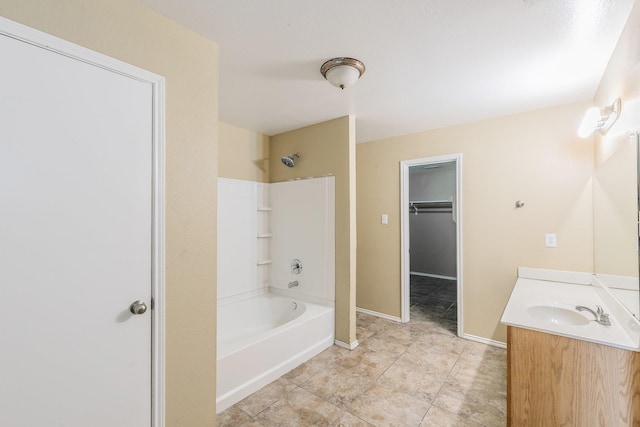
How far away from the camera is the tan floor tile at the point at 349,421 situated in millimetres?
A: 1802

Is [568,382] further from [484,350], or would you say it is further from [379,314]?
[379,314]

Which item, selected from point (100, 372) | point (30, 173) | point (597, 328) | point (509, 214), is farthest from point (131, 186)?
point (509, 214)

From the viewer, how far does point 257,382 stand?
218 cm

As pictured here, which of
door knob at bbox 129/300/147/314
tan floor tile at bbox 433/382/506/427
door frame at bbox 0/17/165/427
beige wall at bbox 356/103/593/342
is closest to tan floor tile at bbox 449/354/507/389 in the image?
tan floor tile at bbox 433/382/506/427

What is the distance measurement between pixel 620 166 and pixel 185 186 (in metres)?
2.40

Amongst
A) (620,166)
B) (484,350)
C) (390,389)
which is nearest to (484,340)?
(484,350)

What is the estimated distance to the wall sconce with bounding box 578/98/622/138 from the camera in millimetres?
1672

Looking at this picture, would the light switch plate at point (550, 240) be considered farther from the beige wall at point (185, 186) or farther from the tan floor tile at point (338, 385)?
the beige wall at point (185, 186)

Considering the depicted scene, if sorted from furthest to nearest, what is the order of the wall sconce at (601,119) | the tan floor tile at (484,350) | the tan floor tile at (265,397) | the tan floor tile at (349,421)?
the tan floor tile at (484,350)
the tan floor tile at (265,397)
the tan floor tile at (349,421)
the wall sconce at (601,119)

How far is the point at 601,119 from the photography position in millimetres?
1938

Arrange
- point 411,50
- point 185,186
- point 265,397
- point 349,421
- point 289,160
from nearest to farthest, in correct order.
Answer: point 185,186, point 411,50, point 349,421, point 265,397, point 289,160

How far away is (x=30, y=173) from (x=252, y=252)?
2386mm

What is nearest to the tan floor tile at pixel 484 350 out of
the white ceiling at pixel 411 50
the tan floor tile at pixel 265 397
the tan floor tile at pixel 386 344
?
the tan floor tile at pixel 386 344

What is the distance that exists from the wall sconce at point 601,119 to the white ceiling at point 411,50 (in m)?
0.26
